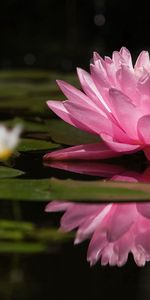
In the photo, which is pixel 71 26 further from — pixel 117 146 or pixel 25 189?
pixel 25 189

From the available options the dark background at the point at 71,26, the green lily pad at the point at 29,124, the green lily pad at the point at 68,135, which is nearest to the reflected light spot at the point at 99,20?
the dark background at the point at 71,26

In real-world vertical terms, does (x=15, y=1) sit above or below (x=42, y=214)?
above

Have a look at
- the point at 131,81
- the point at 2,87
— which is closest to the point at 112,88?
the point at 131,81

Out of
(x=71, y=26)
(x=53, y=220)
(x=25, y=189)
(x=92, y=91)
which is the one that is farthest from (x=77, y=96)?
(x=71, y=26)

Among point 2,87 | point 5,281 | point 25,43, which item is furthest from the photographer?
point 25,43

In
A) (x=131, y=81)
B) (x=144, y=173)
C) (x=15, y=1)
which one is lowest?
(x=144, y=173)

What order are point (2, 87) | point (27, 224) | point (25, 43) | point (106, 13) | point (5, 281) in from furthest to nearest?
point (106, 13)
point (25, 43)
point (2, 87)
point (27, 224)
point (5, 281)

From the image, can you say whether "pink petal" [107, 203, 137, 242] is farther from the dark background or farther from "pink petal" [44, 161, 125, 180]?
the dark background

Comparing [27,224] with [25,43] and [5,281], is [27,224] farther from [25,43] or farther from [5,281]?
[25,43]
